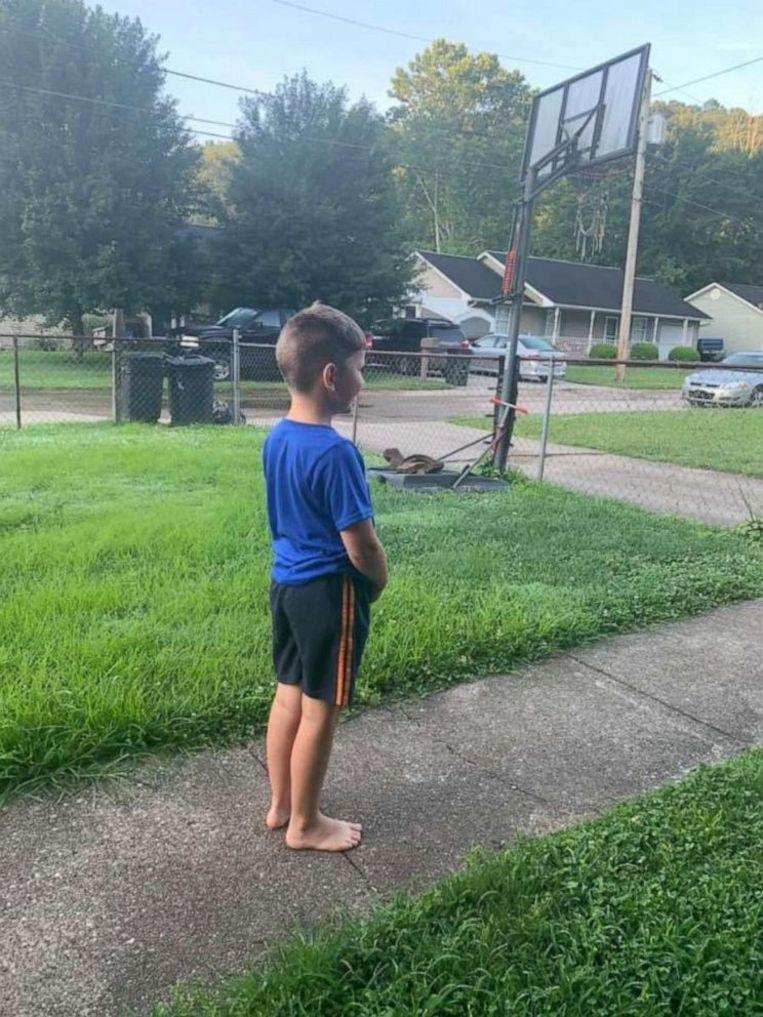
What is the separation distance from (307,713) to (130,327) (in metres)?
23.8

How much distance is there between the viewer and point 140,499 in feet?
21.5

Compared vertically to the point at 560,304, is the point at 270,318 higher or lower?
lower

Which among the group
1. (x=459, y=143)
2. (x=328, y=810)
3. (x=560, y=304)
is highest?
(x=459, y=143)

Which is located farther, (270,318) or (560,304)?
(560,304)

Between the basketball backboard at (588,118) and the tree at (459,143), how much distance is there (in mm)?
45261

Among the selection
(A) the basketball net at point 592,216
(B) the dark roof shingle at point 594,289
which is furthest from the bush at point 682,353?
(A) the basketball net at point 592,216

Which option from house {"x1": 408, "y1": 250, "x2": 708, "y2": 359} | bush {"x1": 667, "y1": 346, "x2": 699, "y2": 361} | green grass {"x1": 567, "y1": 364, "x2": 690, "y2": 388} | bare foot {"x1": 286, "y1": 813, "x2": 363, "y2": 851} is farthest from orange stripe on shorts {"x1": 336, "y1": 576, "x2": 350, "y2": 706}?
bush {"x1": 667, "y1": 346, "x2": 699, "y2": 361}

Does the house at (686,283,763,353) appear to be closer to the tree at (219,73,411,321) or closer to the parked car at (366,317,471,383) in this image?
the parked car at (366,317,471,383)

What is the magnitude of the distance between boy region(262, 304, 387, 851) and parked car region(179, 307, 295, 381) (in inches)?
655

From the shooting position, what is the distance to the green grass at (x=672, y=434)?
11.0 metres

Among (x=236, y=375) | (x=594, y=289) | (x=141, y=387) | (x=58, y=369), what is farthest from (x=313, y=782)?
(x=594, y=289)

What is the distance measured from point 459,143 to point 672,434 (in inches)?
2046

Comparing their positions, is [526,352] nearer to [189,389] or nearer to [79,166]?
[79,166]

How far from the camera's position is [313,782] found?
238 cm
